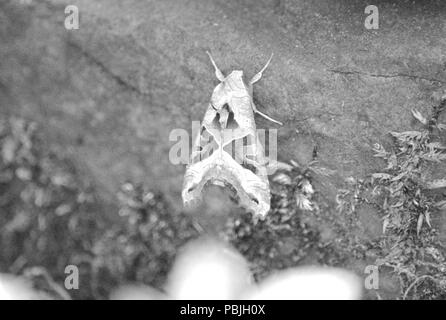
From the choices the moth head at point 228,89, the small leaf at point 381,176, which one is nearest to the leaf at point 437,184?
the small leaf at point 381,176

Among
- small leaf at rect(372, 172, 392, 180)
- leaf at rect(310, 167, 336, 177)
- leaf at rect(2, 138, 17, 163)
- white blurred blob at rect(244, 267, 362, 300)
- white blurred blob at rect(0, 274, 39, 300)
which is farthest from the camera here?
leaf at rect(2, 138, 17, 163)

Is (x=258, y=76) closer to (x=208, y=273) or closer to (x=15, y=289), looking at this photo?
(x=208, y=273)

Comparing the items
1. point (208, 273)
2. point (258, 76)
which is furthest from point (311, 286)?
point (258, 76)

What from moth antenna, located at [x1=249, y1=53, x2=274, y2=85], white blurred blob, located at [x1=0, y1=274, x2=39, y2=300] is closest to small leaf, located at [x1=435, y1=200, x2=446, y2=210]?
moth antenna, located at [x1=249, y1=53, x2=274, y2=85]

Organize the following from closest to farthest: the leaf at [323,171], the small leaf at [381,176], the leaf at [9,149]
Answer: the small leaf at [381,176]
the leaf at [323,171]
the leaf at [9,149]

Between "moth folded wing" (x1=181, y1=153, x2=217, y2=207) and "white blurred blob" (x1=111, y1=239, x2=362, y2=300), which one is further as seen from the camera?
"white blurred blob" (x1=111, y1=239, x2=362, y2=300)

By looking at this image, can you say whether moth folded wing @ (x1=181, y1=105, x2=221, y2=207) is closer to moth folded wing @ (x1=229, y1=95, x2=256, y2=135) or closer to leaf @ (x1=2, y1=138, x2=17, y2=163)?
moth folded wing @ (x1=229, y1=95, x2=256, y2=135)

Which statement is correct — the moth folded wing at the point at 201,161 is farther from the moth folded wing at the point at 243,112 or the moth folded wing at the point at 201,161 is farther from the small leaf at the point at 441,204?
the small leaf at the point at 441,204
